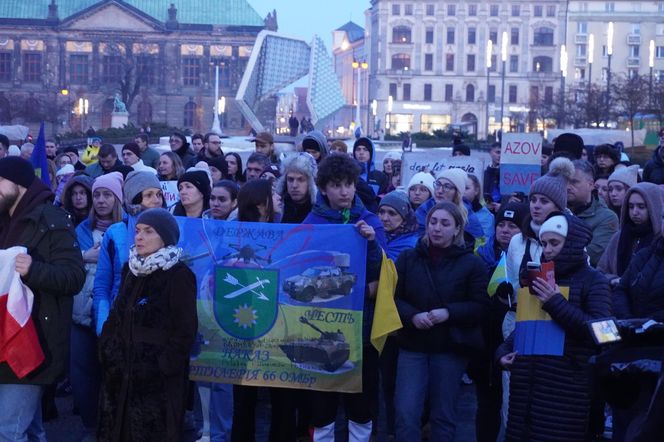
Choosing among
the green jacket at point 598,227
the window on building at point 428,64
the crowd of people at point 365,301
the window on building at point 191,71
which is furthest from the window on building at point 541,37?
the green jacket at point 598,227

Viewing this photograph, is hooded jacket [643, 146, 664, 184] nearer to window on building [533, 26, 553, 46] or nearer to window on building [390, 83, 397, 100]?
window on building [390, 83, 397, 100]

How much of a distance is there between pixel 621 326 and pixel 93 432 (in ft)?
12.8

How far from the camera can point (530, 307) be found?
5.64 meters

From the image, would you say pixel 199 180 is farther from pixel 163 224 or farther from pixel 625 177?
pixel 625 177

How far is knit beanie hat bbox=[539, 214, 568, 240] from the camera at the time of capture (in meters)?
5.57

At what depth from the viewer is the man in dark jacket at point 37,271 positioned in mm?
Answer: 5602

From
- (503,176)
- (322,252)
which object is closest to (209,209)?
(322,252)

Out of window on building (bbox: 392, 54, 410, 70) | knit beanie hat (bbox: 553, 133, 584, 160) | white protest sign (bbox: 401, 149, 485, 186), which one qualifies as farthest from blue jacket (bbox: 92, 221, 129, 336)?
window on building (bbox: 392, 54, 410, 70)

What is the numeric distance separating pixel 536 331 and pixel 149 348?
1948mm

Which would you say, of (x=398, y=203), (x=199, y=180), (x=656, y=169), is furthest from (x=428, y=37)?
(x=398, y=203)

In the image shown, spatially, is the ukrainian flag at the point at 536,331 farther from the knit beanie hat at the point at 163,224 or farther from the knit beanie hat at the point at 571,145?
the knit beanie hat at the point at 571,145

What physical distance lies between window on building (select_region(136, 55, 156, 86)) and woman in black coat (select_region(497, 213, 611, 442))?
89853 mm

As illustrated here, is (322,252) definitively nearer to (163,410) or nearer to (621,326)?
(163,410)

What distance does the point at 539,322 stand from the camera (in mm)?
5582
